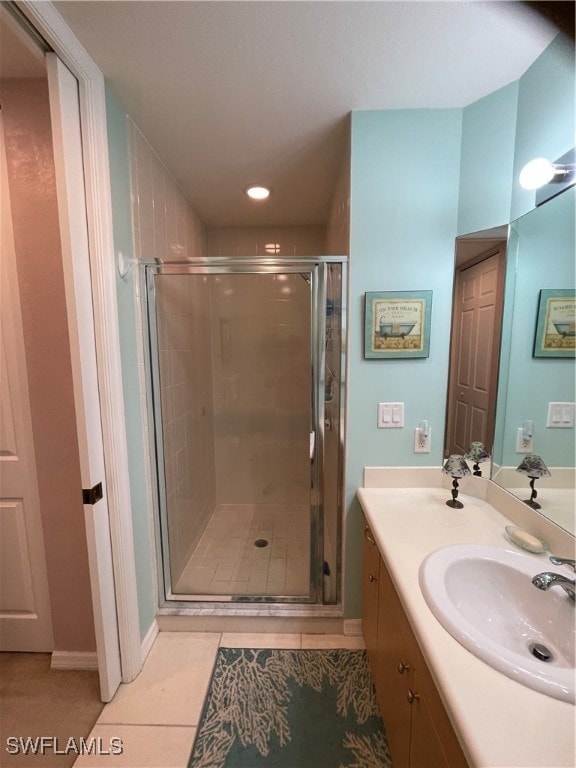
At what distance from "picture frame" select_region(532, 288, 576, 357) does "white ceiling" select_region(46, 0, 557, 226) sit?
2.78ft

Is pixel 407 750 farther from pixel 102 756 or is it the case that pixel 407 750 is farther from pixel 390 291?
pixel 390 291

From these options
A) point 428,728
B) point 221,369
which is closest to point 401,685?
point 428,728

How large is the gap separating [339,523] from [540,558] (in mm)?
789

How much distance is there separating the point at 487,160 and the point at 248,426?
6.80 ft

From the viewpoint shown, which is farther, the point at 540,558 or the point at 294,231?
the point at 294,231

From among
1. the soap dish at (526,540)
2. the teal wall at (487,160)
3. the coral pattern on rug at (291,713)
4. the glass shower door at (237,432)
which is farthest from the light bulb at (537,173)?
the coral pattern on rug at (291,713)

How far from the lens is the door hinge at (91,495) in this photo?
1.10 metres

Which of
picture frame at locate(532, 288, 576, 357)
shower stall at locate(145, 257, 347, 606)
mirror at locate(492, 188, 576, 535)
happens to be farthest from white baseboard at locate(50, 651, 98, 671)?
picture frame at locate(532, 288, 576, 357)

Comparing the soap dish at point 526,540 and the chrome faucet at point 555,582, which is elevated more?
the chrome faucet at point 555,582

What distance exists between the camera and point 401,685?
2.82 ft

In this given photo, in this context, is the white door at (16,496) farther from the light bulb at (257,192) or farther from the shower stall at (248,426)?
the light bulb at (257,192)

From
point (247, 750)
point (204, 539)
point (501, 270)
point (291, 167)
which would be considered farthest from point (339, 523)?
point (291, 167)

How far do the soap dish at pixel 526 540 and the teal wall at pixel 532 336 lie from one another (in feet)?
0.83

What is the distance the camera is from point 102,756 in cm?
106
